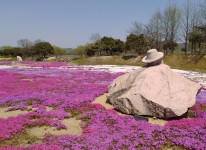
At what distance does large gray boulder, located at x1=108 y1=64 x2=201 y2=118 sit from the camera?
13.2 m

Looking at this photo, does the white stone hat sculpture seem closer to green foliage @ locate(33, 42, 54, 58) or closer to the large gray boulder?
the large gray boulder

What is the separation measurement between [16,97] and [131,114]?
929 centimetres

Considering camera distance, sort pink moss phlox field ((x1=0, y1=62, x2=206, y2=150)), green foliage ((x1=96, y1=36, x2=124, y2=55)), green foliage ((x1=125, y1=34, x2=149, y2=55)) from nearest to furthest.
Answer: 1. pink moss phlox field ((x1=0, y1=62, x2=206, y2=150))
2. green foliage ((x1=125, y1=34, x2=149, y2=55))
3. green foliage ((x1=96, y1=36, x2=124, y2=55))

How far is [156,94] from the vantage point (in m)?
13.6

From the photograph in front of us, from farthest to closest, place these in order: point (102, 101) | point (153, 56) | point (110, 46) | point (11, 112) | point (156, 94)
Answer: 1. point (110, 46)
2. point (102, 101)
3. point (11, 112)
4. point (153, 56)
5. point (156, 94)

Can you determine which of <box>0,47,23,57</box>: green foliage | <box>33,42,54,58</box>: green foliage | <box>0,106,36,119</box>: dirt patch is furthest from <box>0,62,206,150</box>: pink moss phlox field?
<box>0,47,23,57</box>: green foliage

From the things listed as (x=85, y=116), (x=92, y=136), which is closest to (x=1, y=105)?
(x=85, y=116)

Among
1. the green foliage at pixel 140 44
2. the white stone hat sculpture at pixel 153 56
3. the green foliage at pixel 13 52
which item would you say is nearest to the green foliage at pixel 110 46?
the green foliage at pixel 140 44

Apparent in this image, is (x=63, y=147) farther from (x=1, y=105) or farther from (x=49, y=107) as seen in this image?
(x=1, y=105)

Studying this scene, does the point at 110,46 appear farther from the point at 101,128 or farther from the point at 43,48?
the point at 101,128

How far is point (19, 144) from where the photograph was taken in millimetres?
10859

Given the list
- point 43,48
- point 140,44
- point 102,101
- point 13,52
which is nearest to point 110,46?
point 140,44

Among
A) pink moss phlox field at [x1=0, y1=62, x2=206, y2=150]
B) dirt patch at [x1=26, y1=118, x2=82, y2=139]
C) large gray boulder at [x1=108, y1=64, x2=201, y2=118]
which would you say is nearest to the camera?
pink moss phlox field at [x1=0, y1=62, x2=206, y2=150]

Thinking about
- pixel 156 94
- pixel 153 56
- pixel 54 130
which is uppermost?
pixel 153 56
